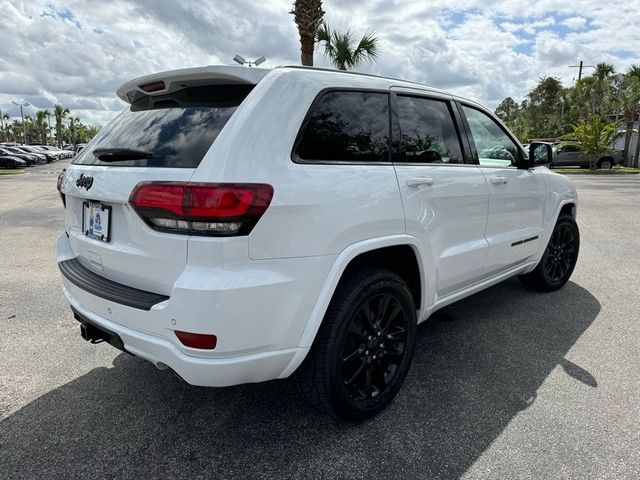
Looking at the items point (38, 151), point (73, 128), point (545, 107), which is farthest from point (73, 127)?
point (545, 107)

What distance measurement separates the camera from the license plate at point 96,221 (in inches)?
90.1

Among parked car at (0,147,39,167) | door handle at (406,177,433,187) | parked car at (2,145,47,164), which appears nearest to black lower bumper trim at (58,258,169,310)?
door handle at (406,177,433,187)

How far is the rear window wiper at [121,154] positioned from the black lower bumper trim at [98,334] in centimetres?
85

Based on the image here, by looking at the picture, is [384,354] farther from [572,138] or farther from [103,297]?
[572,138]

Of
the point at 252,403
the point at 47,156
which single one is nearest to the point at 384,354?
the point at 252,403

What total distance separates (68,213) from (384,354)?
81.1 inches

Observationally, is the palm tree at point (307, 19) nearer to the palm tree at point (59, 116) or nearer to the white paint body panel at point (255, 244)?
the white paint body panel at point (255, 244)

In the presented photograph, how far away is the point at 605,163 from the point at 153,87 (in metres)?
30.7

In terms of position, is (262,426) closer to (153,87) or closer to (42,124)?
(153,87)

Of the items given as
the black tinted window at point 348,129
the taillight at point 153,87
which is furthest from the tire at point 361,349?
the taillight at point 153,87

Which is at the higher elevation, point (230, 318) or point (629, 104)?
point (629, 104)

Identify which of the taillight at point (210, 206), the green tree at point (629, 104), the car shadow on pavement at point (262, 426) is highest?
the green tree at point (629, 104)

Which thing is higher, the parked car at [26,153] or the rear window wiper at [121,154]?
the parked car at [26,153]

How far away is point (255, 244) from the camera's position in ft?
6.33
